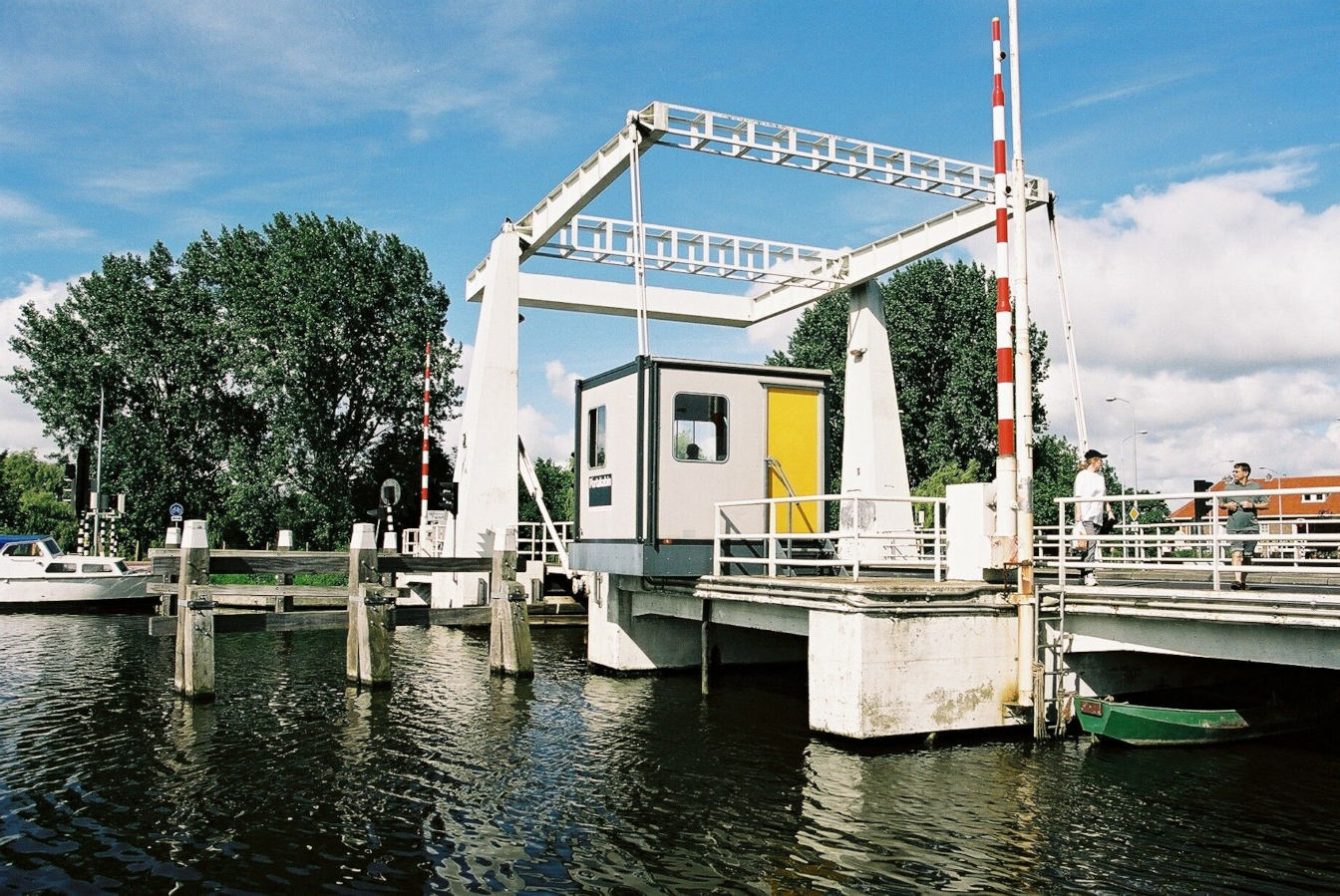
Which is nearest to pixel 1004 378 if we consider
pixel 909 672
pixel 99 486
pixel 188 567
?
pixel 909 672

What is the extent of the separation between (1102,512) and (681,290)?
37.6 feet

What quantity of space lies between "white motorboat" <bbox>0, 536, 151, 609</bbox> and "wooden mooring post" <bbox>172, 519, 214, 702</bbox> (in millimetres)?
18319

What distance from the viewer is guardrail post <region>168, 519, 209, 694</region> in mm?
14227

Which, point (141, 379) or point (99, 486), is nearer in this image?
point (99, 486)

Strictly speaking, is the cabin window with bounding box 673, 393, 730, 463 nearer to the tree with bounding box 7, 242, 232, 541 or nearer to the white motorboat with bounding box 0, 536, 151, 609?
the white motorboat with bounding box 0, 536, 151, 609

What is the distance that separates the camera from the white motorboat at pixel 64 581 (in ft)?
100

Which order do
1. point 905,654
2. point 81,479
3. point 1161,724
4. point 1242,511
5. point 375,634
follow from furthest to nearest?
point 81,479, point 375,634, point 1242,511, point 1161,724, point 905,654

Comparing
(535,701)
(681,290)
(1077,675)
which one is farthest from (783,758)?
(681,290)

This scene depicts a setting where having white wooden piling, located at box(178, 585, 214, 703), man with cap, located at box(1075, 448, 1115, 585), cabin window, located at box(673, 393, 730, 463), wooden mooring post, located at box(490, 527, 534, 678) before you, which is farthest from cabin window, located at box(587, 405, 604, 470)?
man with cap, located at box(1075, 448, 1115, 585)

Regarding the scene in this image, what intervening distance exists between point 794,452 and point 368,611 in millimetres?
6720

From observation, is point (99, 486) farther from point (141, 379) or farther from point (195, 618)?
point (195, 618)

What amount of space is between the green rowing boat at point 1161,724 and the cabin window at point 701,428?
606cm

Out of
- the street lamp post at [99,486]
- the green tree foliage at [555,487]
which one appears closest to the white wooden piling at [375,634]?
the street lamp post at [99,486]

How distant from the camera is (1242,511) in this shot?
12.9m
